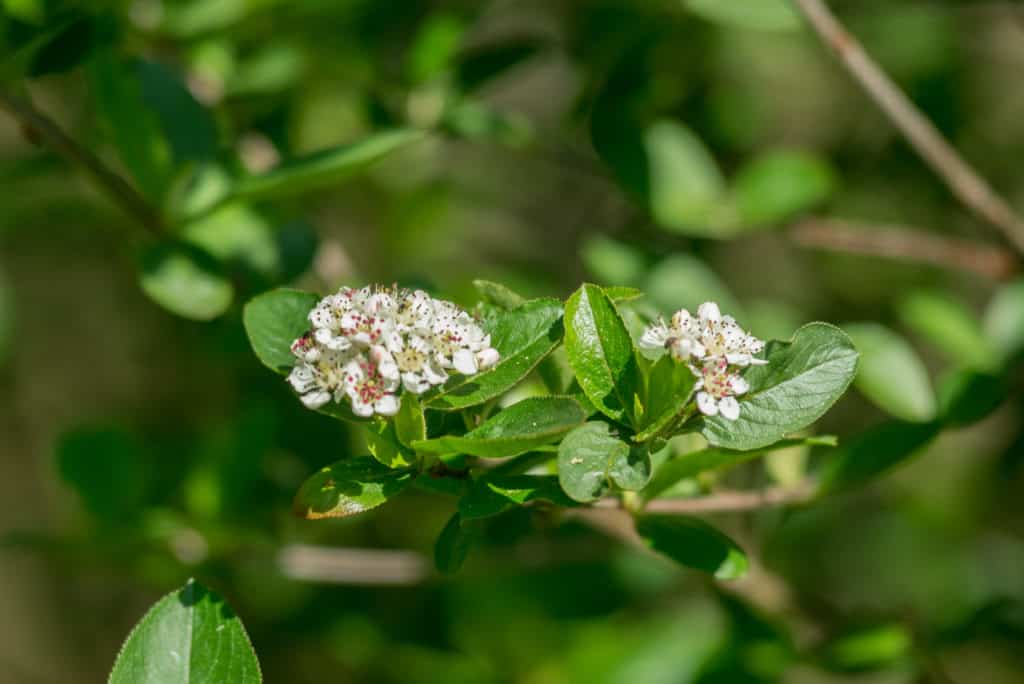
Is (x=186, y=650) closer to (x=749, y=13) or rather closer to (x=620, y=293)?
(x=620, y=293)

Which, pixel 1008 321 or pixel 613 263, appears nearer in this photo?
pixel 613 263

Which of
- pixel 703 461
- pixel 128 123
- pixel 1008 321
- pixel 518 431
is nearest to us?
pixel 518 431

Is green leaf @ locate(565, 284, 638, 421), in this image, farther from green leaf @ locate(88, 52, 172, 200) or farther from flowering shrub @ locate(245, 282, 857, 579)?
green leaf @ locate(88, 52, 172, 200)

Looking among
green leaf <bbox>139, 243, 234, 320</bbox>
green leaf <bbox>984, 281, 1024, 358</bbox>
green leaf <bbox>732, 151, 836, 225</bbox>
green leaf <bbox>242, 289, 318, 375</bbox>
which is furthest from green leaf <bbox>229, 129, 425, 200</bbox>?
green leaf <bbox>984, 281, 1024, 358</bbox>

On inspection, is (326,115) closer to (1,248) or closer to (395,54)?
(395,54)

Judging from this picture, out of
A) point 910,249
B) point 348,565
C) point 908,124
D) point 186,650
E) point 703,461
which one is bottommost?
point 348,565

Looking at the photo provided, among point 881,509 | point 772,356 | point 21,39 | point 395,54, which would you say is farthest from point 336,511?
point 881,509

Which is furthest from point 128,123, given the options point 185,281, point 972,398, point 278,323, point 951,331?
point 951,331

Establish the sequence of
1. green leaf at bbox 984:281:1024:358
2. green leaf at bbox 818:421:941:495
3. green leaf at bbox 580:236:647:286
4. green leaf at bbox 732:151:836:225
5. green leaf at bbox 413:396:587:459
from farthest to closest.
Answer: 1. green leaf at bbox 732:151:836:225
2. green leaf at bbox 984:281:1024:358
3. green leaf at bbox 580:236:647:286
4. green leaf at bbox 818:421:941:495
5. green leaf at bbox 413:396:587:459
